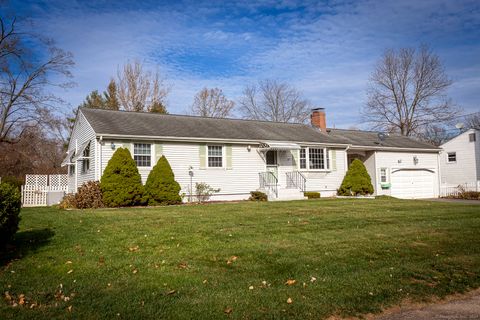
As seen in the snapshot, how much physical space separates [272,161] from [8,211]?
15466 millimetres

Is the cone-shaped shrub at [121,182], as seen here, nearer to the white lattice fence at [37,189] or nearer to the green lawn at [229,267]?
the green lawn at [229,267]

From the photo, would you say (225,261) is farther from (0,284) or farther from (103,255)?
(0,284)

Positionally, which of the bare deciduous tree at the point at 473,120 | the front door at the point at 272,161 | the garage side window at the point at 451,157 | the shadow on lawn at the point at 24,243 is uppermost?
the bare deciduous tree at the point at 473,120

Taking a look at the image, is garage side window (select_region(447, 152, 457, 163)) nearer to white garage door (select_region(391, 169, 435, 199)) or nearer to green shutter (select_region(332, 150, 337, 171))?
white garage door (select_region(391, 169, 435, 199))

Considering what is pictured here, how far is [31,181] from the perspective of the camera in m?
20.7

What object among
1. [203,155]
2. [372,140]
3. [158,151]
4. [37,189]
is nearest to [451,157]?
[372,140]

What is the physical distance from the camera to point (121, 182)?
623 inches

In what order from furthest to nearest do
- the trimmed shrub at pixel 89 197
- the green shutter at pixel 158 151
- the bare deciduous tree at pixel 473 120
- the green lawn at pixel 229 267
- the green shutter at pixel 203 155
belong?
1. the bare deciduous tree at pixel 473 120
2. the green shutter at pixel 203 155
3. the green shutter at pixel 158 151
4. the trimmed shrub at pixel 89 197
5. the green lawn at pixel 229 267

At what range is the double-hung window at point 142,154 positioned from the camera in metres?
17.4

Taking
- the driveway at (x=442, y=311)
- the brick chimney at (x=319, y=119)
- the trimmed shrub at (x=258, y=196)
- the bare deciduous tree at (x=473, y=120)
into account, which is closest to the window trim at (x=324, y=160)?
the trimmed shrub at (x=258, y=196)

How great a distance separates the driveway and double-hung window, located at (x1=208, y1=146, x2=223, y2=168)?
1466 centimetres

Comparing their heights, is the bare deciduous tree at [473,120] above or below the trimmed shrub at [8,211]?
above

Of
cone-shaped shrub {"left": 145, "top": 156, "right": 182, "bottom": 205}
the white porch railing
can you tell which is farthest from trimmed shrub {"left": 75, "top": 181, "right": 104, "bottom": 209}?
→ the white porch railing

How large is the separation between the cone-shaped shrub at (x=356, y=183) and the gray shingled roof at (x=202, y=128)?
176cm
